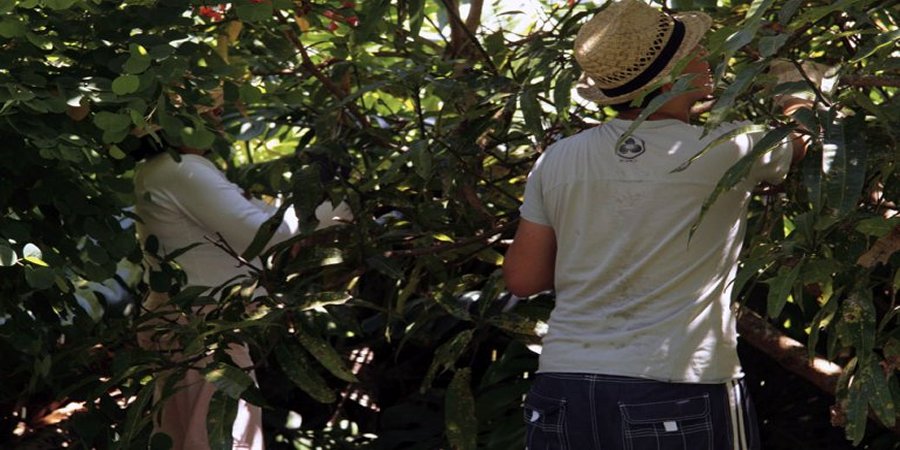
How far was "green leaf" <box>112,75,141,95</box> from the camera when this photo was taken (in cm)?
290

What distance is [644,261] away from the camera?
2668 millimetres

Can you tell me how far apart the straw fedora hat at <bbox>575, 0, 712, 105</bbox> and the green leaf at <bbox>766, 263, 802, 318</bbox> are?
47cm

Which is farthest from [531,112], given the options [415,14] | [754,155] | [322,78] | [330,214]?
[754,155]

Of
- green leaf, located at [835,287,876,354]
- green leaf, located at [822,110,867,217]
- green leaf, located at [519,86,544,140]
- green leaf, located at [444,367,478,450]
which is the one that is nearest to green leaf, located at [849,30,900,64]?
green leaf, located at [822,110,867,217]

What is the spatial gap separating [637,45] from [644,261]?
17.0 inches

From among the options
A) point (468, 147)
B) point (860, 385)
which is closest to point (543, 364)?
point (860, 385)

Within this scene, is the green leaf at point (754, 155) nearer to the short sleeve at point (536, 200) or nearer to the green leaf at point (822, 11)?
the green leaf at point (822, 11)

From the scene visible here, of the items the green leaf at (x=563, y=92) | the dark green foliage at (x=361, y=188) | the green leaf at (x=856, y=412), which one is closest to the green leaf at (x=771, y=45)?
the dark green foliage at (x=361, y=188)

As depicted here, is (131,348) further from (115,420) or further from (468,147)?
(468,147)

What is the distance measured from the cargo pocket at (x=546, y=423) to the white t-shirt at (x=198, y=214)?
1.14m

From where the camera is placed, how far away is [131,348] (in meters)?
3.59

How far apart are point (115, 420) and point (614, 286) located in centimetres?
150

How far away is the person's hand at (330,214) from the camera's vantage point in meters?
3.70

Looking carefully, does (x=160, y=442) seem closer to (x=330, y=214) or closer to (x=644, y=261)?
(x=330, y=214)
